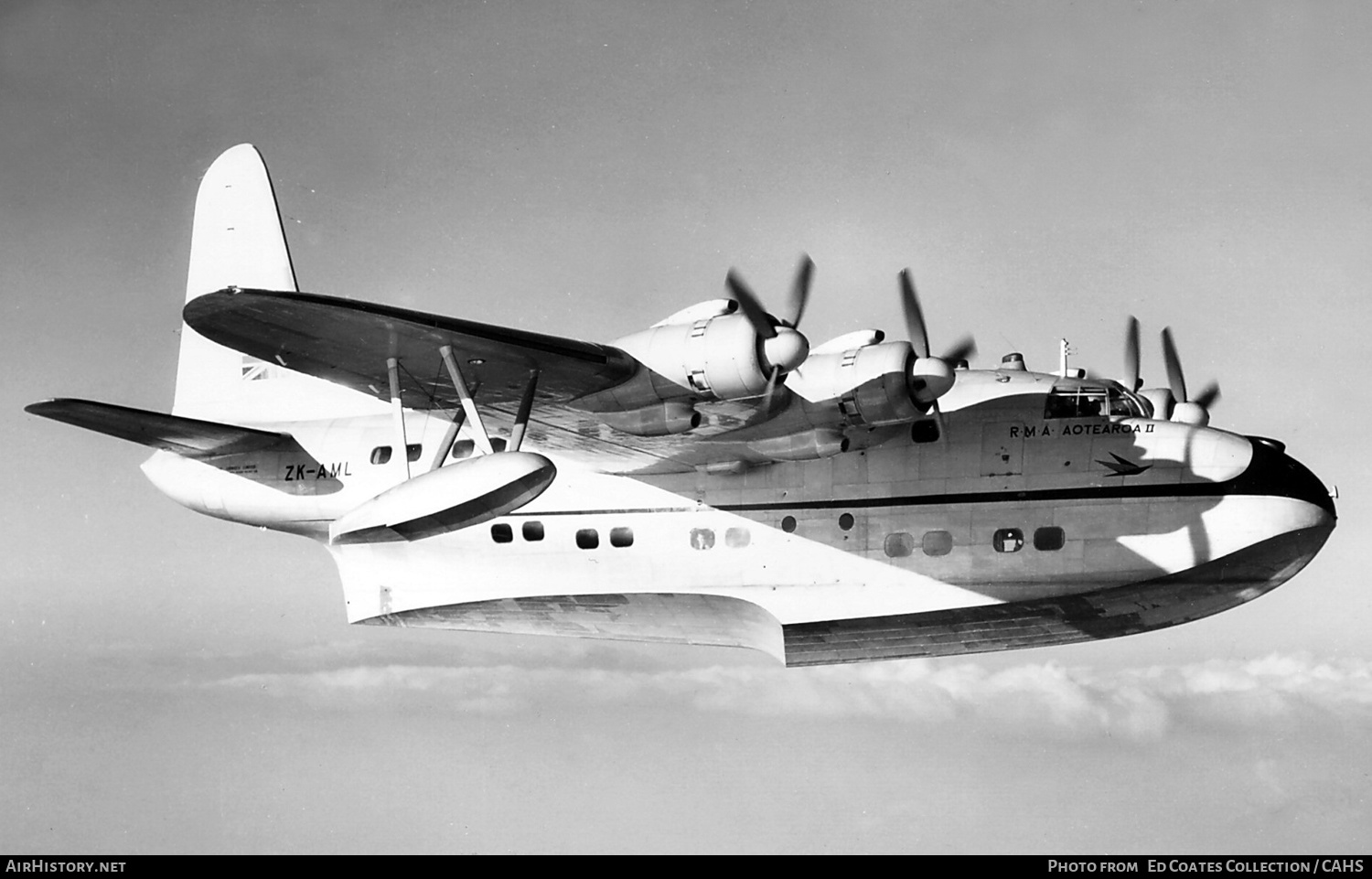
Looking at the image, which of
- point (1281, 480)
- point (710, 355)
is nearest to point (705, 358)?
point (710, 355)

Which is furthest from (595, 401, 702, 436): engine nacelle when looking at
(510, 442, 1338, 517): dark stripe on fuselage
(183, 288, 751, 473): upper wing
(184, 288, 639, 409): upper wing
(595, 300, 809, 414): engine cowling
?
(510, 442, 1338, 517): dark stripe on fuselage

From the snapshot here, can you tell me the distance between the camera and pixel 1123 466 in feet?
41.0

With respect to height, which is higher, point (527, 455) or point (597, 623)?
point (527, 455)

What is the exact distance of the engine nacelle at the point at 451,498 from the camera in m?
11.2

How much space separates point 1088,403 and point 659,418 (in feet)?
14.2

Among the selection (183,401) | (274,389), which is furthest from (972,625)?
(183,401)

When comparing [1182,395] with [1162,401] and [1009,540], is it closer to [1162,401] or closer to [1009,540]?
[1162,401]

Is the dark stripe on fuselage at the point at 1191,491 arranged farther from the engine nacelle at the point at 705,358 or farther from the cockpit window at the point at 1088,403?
the engine nacelle at the point at 705,358

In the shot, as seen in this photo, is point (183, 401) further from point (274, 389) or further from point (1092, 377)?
point (1092, 377)

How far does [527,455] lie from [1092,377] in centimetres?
578

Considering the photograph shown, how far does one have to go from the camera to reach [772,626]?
13625 millimetres

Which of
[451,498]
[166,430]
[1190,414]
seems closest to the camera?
[451,498]

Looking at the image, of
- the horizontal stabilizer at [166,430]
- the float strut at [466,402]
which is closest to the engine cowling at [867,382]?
the float strut at [466,402]

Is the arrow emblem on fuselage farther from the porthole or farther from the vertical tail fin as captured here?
the vertical tail fin
